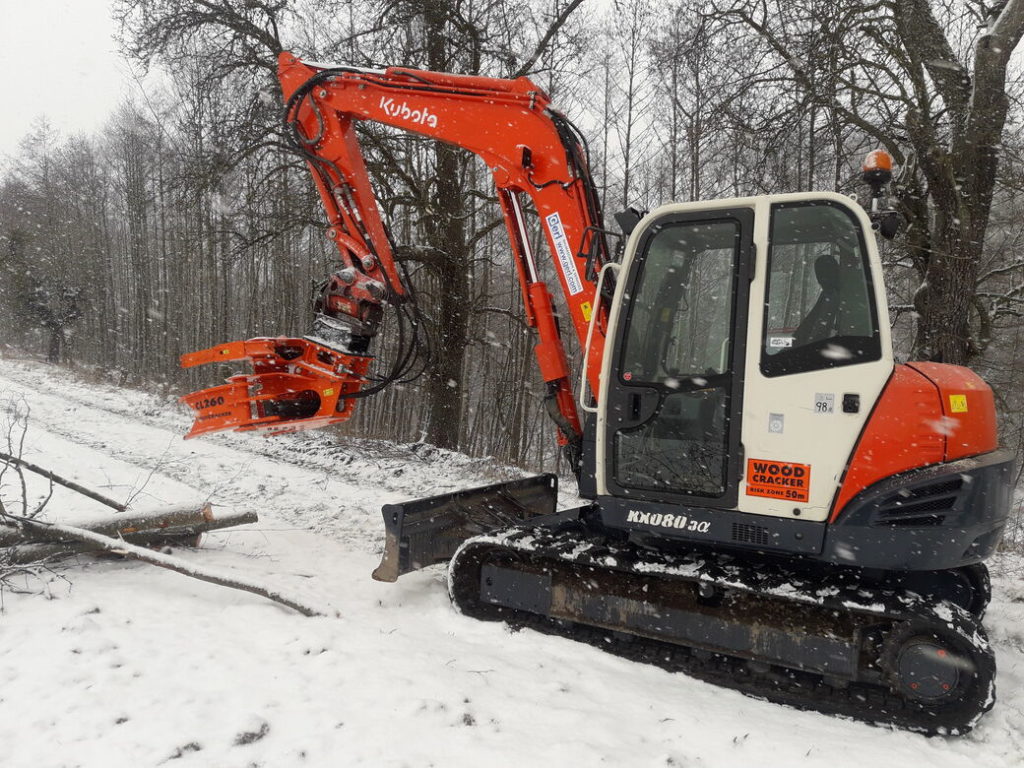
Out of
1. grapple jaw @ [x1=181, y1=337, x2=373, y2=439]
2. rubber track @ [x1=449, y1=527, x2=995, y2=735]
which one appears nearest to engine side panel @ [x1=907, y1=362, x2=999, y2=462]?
rubber track @ [x1=449, y1=527, x2=995, y2=735]

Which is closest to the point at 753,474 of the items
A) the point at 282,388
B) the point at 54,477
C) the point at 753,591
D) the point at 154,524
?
the point at 753,591

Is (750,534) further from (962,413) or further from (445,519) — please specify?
(445,519)

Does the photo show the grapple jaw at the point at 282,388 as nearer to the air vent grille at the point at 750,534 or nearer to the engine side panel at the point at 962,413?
the air vent grille at the point at 750,534

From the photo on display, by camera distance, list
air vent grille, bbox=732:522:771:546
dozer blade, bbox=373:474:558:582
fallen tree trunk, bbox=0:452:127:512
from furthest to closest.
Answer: fallen tree trunk, bbox=0:452:127:512
dozer blade, bbox=373:474:558:582
air vent grille, bbox=732:522:771:546

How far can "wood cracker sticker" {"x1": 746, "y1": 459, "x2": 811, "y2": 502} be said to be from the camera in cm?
352

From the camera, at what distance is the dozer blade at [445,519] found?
4.42 meters

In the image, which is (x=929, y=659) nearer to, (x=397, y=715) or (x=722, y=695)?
(x=722, y=695)

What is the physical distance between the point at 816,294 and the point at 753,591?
1551mm

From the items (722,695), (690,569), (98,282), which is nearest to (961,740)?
(722,695)

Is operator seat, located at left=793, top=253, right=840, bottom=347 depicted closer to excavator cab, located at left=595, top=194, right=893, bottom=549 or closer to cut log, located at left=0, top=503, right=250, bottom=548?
excavator cab, located at left=595, top=194, right=893, bottom=549

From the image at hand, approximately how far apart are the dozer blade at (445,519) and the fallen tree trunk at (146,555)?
2.08ft

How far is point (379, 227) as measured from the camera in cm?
545

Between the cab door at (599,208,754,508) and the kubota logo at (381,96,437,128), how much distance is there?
200 cm

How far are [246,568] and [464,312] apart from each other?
6642mm
